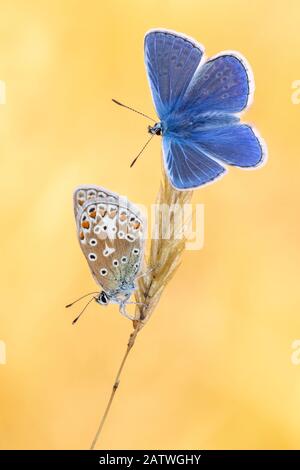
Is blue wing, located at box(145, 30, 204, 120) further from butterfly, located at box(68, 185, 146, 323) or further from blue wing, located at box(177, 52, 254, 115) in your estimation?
butterfly, located at box(68, 185, 146, 323)

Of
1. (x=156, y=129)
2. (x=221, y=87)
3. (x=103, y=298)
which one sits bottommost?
(x=103, y=298)

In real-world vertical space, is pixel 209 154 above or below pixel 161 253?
above

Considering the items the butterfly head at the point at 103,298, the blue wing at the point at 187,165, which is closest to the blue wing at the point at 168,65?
the blue wing at the point at 187,165

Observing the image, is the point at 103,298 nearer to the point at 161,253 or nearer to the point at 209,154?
the point at 161,253

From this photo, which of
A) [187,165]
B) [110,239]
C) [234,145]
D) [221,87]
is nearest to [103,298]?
→ [110,239]

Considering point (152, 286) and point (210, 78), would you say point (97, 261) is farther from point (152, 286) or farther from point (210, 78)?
point (210, 78)

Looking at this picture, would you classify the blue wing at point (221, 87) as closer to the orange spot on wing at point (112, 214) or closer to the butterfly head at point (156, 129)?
the butterfly head at point (156, 129)

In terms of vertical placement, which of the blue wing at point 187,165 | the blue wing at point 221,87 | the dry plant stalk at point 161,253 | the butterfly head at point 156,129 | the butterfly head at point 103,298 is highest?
the blue wing at point 221,87
